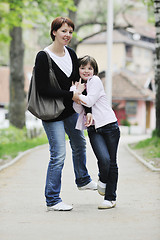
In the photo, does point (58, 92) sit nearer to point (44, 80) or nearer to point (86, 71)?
point (44, 80)

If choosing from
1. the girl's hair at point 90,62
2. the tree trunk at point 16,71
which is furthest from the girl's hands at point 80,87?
the tree trunk at point 16,71

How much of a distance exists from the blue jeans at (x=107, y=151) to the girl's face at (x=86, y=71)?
0.56m

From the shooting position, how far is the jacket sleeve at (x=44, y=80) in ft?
17.5

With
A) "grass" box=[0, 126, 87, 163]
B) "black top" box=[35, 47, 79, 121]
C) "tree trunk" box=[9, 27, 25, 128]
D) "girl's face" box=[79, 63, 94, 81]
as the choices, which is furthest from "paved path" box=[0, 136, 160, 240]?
"tree trunk" box=[9, 27, 25, 128]

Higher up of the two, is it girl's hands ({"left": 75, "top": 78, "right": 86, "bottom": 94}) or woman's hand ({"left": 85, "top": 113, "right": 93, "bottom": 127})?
girl's hands ({"left": 75, "top": 78, "right": 86, "bottom": 94})

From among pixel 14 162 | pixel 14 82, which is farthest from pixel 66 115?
pixel 14 82

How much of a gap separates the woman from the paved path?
30cm

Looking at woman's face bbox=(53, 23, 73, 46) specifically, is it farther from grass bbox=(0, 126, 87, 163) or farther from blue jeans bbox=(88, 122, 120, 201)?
grass bbox=(0, 126, 87, 163)

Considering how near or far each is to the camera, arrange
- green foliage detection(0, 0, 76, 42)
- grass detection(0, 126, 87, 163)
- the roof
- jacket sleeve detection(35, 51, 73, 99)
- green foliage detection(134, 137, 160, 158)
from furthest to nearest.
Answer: the roof < green foliage detection(0, 0, 76, 42) < grass detection(0, 126, 87, 163) < green foliage detection(134, 137, 160, 158) < jacket sleeve detection(35, 51, 73, 99)

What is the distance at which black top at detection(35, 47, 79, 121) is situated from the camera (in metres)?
5.35

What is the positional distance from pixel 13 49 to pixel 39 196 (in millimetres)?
15638

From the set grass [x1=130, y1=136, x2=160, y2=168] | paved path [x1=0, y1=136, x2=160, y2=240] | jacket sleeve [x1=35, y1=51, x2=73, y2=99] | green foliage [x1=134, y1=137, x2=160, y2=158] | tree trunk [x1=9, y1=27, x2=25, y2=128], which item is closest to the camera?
paved path [x1=0, y1=136, x2=160, y2=240]

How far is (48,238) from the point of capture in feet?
14.3

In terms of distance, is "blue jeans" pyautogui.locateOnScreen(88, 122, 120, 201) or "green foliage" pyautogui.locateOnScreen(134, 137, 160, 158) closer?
"blue jeans" pyautogui.locateOnScreen(88, 122, 120, 201)
